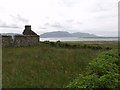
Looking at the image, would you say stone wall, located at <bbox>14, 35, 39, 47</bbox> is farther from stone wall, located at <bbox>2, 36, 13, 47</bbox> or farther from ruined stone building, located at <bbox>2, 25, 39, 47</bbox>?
stone wall, located at <bbox>2, 36, 13, 47</bbox>

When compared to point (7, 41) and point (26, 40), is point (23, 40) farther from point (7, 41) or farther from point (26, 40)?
point (7, 41)

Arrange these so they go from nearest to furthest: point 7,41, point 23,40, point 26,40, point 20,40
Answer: point 7,41 < point 20,40 < point 23,40 < point 26,40

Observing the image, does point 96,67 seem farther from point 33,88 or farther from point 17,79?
point 17,79

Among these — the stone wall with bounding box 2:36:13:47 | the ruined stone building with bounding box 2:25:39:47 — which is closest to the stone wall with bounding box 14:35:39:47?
the ruined stone building with bounding box 2:25:39:47

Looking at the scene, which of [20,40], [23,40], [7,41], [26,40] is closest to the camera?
[7,41]

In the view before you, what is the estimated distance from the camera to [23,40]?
1941cm

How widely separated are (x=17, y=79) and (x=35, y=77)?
112 centimetres

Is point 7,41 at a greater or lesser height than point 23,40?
lesser

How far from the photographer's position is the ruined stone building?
1825cm

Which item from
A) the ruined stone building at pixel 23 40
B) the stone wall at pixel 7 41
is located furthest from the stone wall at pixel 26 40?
the stone wall at pixel 7 41

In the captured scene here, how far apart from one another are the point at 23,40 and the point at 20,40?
65 centimetres

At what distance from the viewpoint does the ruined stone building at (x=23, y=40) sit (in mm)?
18247

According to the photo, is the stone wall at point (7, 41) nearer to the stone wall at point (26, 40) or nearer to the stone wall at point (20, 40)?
the stone wall at point (20, 40)

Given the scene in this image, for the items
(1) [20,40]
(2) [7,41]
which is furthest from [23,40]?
(2) [7,41]
